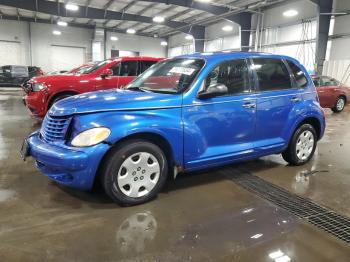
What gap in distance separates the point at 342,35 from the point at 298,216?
1367 cm

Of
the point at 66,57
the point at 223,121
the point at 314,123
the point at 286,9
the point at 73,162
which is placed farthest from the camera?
the point at 66,57

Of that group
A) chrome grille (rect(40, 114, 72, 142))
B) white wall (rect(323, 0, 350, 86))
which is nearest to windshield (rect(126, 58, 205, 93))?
chrome grille (rect(40, 114, 72, 142))

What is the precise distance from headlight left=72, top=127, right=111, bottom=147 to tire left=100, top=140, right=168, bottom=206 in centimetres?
18

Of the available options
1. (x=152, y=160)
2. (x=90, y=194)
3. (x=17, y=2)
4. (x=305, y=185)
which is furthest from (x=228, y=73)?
(x=17, y=2)

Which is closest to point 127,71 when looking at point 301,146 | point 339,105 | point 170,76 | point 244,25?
point 170,76

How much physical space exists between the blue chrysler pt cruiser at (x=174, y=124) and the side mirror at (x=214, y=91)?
0.04 feet

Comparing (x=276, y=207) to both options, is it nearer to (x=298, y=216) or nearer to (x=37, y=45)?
(x=298, y=216)

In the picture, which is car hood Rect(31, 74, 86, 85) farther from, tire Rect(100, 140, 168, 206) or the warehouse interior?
tire Rect(100, 140, 168, 206)

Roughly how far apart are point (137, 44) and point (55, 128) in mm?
27540

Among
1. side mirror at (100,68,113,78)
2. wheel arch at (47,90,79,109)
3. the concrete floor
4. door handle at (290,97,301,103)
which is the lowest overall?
the concrete floor

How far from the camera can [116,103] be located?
3107 millimetres

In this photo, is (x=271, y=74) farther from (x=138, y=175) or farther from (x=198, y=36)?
(x=198, y=36)

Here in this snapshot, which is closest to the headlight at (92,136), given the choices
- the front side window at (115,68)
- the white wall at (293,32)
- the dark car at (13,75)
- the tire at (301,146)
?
the tire at (301,146)

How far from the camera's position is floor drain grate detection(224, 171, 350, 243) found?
9.25ft
